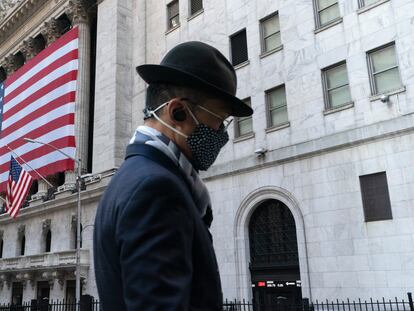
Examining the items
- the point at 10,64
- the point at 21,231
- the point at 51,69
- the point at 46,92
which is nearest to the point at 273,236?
the point at 46,92

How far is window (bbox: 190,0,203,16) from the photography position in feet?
79.9

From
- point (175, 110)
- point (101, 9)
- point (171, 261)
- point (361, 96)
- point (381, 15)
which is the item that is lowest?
point (171, 261)

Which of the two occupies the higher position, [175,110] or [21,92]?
[21,92]

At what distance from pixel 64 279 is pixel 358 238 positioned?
769 inches

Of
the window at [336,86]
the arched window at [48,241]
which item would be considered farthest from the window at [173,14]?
the arched window at [48,241]

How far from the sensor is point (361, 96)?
16.4 meters

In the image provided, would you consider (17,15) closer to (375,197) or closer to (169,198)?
(375,197)

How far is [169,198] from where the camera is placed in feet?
5.32

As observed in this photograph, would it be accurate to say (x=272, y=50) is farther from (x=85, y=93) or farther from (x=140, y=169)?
(x=140, y=169)

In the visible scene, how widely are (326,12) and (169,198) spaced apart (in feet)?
61.1

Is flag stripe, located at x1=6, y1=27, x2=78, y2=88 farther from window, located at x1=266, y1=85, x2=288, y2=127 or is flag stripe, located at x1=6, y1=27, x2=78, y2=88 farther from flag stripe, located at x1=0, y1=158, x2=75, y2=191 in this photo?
window, located at x1=266, y1=85, x2=288, y2=127

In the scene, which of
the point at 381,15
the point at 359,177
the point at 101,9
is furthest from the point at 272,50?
the point at 101,9

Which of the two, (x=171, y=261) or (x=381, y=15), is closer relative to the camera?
(x=171, y=261)

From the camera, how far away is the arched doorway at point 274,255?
17.8 meters
